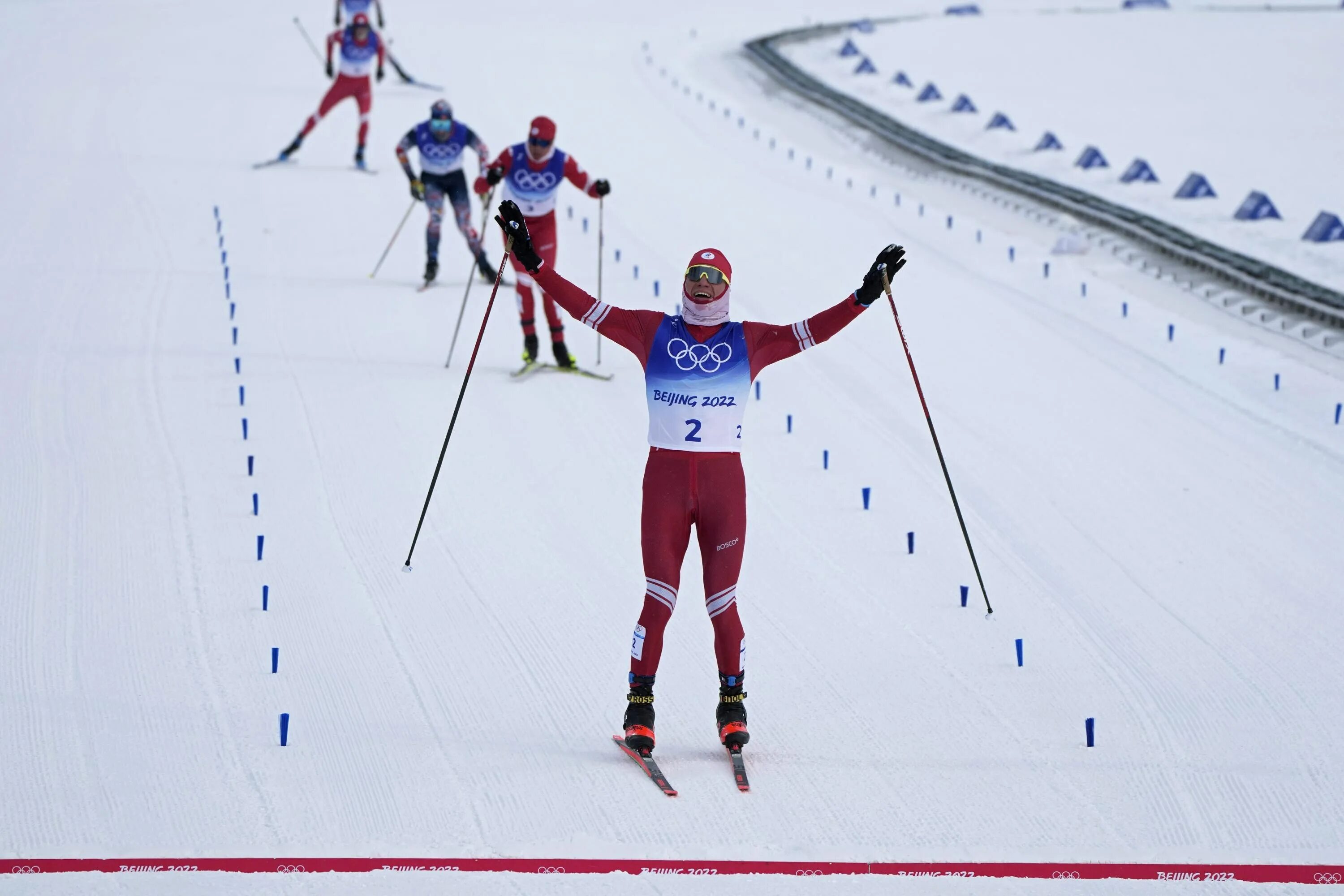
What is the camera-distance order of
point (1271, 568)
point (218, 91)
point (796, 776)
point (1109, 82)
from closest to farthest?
point (796, 776) → point (1271, 568) → point (218, 91) → point (1109, 82)

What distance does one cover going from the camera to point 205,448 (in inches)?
368

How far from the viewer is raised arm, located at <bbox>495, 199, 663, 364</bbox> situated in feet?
19.1

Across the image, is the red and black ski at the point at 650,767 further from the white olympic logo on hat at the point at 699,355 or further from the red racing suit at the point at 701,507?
the white olympic logo on hat at the point at 699,355

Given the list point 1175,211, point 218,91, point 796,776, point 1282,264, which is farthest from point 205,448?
point 218,91

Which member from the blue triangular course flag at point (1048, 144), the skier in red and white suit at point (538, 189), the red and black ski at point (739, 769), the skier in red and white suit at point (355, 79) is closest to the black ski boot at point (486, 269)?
the skier in red and white suit at point (538, 189)

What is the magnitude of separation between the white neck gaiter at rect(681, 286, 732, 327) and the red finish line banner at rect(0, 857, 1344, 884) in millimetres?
2039

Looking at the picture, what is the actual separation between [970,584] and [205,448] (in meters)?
4.87

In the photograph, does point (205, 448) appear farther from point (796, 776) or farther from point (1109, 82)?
point (1109, 82)

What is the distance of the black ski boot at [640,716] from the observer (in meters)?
5.72

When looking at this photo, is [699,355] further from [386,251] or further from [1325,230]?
[1325,230]

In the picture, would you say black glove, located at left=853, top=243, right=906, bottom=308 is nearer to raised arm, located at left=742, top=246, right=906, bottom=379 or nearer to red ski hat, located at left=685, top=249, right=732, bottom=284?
raised arm, located at left=742, top=246, right=906, bottom=379

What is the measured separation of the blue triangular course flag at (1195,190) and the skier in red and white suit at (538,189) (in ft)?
32.1

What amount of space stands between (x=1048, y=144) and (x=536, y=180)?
12.2 m

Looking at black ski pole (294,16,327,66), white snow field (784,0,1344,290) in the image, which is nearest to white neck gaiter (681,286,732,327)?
white snow field (784,0,1344,290)
